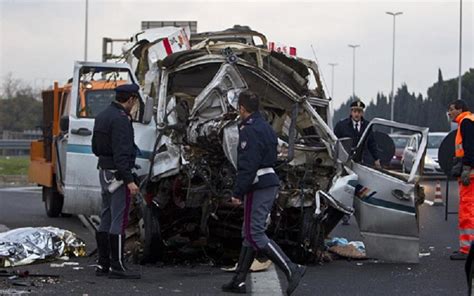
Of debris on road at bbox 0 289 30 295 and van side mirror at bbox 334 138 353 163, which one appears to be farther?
van side mirror at bbox 334 138 353 163

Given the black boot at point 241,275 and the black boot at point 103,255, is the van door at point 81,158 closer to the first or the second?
the black boot at point 103,255

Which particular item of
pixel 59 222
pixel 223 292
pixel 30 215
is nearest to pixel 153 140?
pixel 223 292

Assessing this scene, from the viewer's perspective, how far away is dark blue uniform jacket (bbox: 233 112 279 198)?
8141 mm

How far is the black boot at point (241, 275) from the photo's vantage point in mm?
8305

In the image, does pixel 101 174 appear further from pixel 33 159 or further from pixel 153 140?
pixel 33 159

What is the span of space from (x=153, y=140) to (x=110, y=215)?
1268 millimetres

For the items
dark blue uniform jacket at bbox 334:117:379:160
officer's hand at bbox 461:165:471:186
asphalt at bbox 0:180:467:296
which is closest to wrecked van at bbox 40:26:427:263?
asphalt at bbox 0:180:467:296

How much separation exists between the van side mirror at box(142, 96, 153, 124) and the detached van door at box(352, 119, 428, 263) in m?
2.24

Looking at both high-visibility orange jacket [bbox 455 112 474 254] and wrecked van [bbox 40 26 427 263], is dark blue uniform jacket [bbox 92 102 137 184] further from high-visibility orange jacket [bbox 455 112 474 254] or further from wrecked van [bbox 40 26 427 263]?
high-visibility orange jacket [bbox 455 112 474 254]

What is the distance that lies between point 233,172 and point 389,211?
170 centimetres

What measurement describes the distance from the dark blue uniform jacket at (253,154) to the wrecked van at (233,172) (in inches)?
44.4

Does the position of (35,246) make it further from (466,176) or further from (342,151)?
(466,176)

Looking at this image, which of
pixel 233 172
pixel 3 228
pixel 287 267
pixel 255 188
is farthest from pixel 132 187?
pixel 3 228

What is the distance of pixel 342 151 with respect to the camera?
33.3 ft
